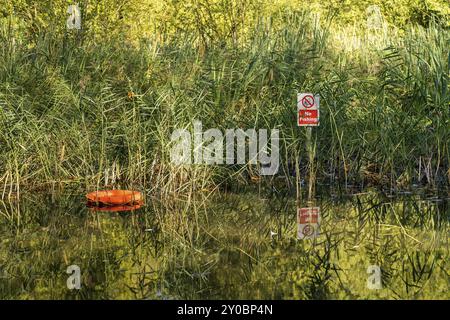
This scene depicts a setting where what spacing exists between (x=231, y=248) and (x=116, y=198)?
227cm

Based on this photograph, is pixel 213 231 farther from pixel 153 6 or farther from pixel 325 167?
pixel 153 6

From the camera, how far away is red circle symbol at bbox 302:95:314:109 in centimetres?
934

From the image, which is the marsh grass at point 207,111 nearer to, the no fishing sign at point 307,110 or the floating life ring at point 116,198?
the no fishing sign at point 307,110

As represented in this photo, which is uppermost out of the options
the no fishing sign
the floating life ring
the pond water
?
the no fishing sign

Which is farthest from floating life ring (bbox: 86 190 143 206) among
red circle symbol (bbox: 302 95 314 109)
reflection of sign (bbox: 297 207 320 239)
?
red circle symbol (bbox: 302 95 314 109)

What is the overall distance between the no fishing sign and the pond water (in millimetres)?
825

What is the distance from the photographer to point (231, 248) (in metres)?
6.90

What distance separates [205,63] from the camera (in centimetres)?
1036

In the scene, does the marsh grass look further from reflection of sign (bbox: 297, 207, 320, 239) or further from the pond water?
reflection of sign (bbox: 297, 207, 320, 239)

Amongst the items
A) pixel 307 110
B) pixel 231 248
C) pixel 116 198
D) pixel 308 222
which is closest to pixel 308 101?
pixel 307 110

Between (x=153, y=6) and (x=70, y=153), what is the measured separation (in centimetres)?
607

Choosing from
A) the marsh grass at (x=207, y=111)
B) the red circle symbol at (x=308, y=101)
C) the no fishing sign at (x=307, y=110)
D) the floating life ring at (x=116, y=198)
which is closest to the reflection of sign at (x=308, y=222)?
the marsh grass at (x=207, y=111)

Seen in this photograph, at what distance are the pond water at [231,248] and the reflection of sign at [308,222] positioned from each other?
0.7 inches

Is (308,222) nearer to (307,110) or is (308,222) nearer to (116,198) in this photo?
(307,110)
